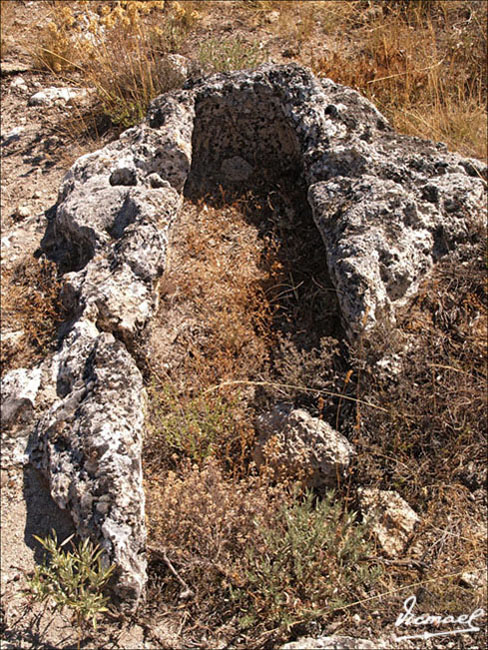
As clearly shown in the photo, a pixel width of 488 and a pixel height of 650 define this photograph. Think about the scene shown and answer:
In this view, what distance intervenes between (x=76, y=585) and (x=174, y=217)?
2697 millimetres

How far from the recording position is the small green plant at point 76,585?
2791mm

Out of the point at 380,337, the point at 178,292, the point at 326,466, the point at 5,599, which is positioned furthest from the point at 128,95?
the point at 5,599

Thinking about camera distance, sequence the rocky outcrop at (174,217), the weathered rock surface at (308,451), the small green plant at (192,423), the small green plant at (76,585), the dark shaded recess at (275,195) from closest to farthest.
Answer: the small green plant at (76,585) < the rocky outcrop at (174,217) < the weathered rock surface at (308,451) < the small green plant at (192,423) < the dark shaded recess at (275,195)

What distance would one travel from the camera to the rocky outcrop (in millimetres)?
3311

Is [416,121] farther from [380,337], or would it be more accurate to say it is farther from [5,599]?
[5,599]

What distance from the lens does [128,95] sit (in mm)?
6062

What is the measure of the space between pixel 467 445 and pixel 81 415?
2251mm

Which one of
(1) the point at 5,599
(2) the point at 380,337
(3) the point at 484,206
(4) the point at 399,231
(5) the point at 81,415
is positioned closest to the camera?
(1) the point at 5,599

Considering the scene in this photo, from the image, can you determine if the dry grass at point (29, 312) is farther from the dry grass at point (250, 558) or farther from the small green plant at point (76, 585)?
the small green plant at point (76, 585)

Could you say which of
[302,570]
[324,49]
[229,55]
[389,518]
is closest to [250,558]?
[302,570]

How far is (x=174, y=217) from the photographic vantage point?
4.62 metres

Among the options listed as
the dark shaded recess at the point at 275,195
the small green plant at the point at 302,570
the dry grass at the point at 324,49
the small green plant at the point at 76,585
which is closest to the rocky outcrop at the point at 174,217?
the dark shaded recess at the point at 275,195

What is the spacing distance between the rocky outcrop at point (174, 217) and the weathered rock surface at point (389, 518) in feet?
1.18

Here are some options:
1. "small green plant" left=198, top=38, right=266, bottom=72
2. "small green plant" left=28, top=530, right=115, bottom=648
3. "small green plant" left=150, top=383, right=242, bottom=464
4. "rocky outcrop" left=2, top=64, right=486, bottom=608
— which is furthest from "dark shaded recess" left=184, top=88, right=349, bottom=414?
"small green plant" left=28, top=530, right=115, bottom=648
